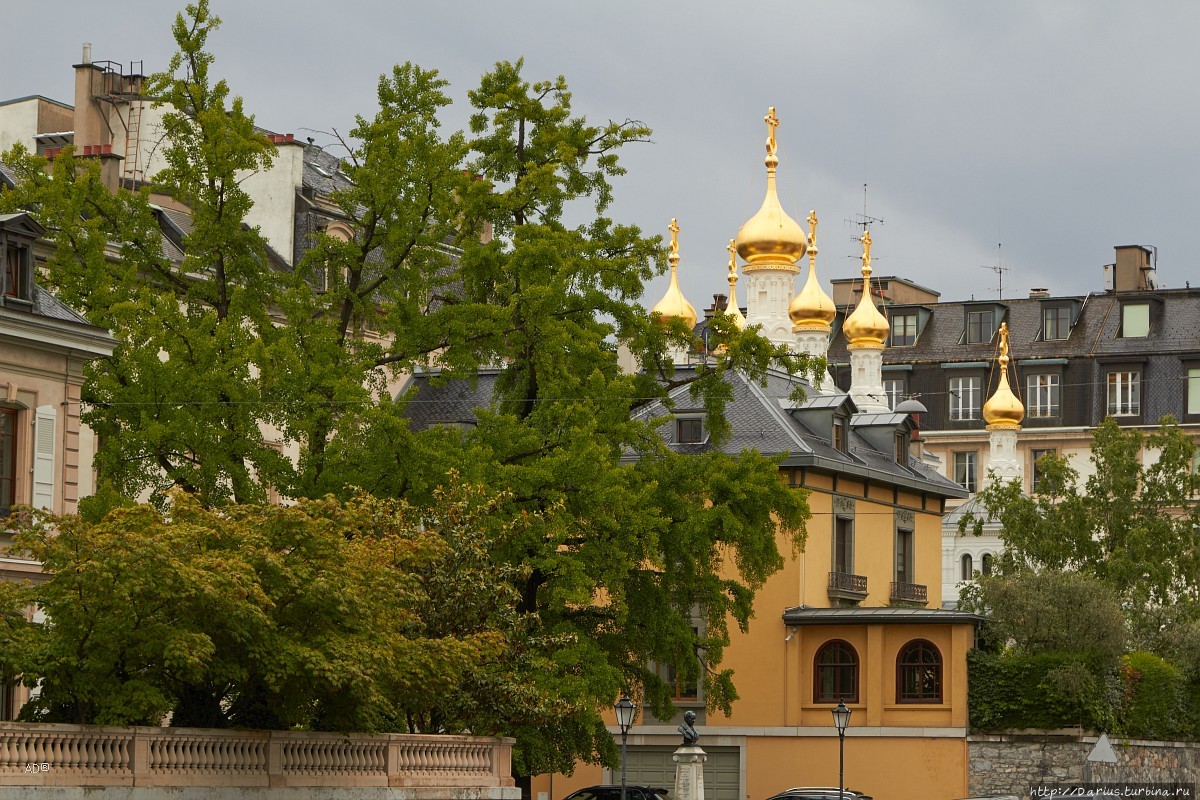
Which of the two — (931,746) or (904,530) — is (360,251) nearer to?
(931,746)

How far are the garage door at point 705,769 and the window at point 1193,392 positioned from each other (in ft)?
132

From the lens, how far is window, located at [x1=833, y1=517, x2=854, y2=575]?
56.0 m

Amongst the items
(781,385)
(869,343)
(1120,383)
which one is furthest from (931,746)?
(1120,383)

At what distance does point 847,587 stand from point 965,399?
39673mm

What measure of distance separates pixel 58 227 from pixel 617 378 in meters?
10.1

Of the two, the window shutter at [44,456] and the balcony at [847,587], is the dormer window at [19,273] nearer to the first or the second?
the window shutter at [44,456]

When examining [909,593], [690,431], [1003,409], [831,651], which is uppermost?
[1003,409]

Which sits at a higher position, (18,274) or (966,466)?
(966,466)

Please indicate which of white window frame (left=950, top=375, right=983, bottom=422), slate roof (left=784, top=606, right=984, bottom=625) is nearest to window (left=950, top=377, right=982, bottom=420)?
white window frame (left=950, top=375, right=983, bottom=422)

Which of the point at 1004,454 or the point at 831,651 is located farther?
the point at 1004,454

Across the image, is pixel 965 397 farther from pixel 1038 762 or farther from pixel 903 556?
pixel 1038 762

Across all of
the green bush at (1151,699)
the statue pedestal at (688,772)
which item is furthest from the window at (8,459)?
the green bush at (1151,699)

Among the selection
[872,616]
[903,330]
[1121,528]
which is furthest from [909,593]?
[903,330]

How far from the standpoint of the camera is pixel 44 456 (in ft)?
114
